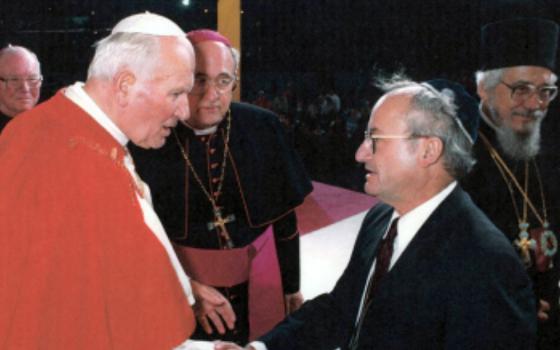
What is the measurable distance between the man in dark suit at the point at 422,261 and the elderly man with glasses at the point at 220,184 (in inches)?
20.9

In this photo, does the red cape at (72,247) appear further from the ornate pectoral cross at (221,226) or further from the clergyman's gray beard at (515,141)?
the clergyman's gray beard at (515,141)

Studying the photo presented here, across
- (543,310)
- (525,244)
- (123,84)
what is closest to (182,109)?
(123,84)

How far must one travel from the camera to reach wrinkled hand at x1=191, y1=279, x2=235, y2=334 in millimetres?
2516

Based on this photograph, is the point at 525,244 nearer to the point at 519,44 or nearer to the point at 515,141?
the point at 515,141

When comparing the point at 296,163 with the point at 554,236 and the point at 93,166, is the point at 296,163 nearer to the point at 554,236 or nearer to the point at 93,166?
the point at 554,236

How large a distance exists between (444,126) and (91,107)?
1.12 m

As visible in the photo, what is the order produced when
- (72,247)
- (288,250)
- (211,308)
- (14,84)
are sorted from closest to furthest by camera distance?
(72,247) → (211,308) → (288,250) → (14,84)

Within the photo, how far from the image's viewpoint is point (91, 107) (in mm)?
1702

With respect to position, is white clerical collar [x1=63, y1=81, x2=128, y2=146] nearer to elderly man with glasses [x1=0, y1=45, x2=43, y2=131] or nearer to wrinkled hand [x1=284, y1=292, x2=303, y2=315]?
wrinkled hand [x1=284, y1=292, x2=303, y2=315]

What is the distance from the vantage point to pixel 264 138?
9.38 feet

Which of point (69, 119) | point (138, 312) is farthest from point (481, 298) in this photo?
point (69, 119)

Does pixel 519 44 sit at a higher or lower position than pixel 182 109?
higher

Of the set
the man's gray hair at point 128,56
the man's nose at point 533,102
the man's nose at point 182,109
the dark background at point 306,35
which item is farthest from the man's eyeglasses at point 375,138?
the dark background at point 306,35

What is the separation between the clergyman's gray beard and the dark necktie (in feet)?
3.14
